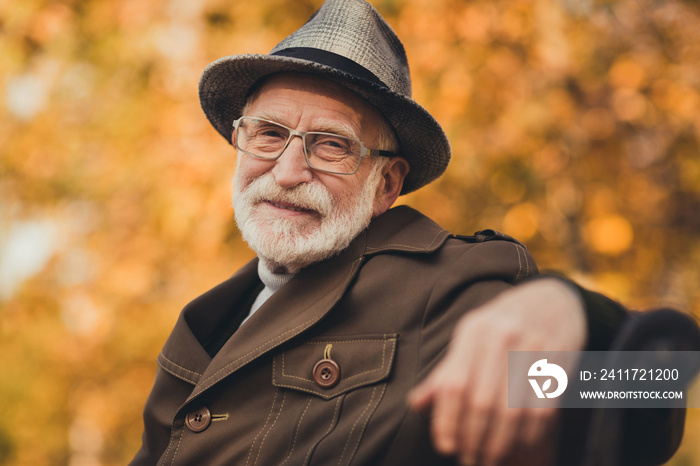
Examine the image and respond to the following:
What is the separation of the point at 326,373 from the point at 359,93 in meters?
1.09

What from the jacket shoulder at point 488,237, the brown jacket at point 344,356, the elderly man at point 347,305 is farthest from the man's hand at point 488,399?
the jacket shoulder at point 488,237

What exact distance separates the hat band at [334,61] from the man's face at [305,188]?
77mm

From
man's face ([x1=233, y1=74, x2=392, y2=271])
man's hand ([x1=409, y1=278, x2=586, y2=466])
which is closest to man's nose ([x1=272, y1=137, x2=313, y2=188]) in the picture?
man's face ([x1=233, y1=74, x2=392, y2=271])

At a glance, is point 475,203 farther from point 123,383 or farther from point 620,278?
point 123,383

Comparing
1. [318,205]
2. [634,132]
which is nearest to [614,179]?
[634,132]

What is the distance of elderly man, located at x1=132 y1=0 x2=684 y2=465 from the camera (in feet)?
4.02

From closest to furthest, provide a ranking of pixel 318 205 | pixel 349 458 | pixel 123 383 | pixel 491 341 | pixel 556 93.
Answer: pixel 491 341, pixel 349 458, pixel 318 205, pixel 556 93, pixel 123 383

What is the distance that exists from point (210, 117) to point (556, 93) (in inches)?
97.5

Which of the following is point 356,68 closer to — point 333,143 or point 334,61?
point 334,61

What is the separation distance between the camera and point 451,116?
14.0 ft

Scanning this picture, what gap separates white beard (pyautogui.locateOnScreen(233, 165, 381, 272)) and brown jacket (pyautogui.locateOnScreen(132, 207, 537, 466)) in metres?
0.06

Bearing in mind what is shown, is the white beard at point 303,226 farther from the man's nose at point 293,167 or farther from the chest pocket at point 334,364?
the chest pocket at point 334,364

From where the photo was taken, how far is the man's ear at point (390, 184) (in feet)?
8.71

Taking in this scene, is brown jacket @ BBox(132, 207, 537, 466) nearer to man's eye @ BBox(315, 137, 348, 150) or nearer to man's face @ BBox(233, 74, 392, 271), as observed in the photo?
man's face @ BBox(233, 74, 392, 271)
